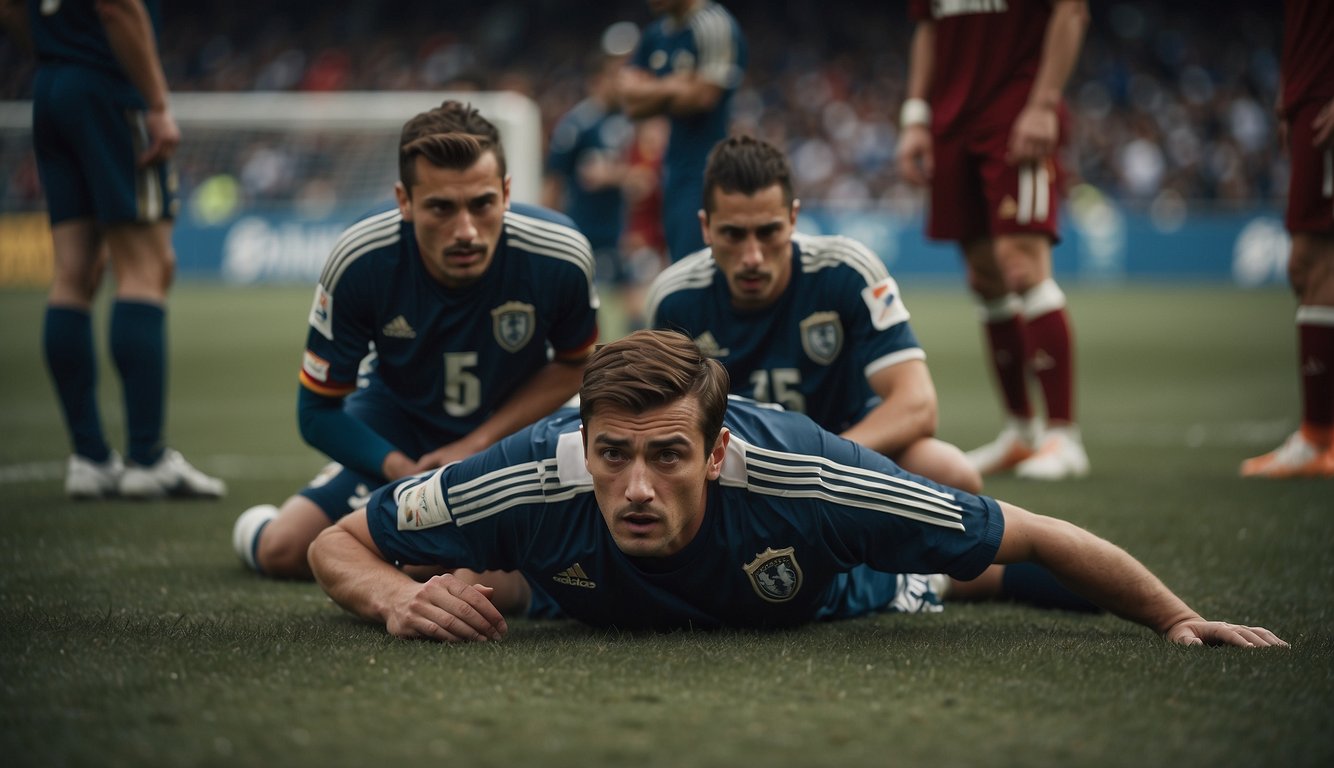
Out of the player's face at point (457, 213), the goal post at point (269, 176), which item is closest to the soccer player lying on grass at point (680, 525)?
the player's face at point (457, 213)

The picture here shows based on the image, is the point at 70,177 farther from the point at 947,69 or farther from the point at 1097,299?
the point at 1097,299

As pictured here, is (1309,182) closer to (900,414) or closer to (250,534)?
(900,414)

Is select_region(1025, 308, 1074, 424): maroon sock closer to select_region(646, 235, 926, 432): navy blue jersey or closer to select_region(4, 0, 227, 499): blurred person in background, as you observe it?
select_region(646, 235, 926, 432): navy blue jersey

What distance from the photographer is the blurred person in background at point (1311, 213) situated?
4887 mm

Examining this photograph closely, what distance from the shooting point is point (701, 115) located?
6.05 meters

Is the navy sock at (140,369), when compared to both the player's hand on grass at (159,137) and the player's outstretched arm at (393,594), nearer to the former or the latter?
the player's hand on grass at (159,137)

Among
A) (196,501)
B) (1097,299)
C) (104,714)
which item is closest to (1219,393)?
(196,501)

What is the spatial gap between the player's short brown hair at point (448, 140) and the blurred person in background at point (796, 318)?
661 millimetres

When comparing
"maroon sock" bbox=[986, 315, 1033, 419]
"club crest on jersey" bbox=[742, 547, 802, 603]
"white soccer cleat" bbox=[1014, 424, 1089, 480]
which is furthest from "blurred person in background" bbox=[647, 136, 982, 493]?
"maroon sock" bbox=[986, 315, 1033, 419]

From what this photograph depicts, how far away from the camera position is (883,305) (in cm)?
386

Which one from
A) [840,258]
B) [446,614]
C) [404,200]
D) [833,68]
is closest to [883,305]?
[840,258]

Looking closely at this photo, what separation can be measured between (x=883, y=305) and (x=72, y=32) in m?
3.16

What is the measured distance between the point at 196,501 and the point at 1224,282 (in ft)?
63.0

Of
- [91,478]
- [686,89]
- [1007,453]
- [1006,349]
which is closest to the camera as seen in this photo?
[91,478]
